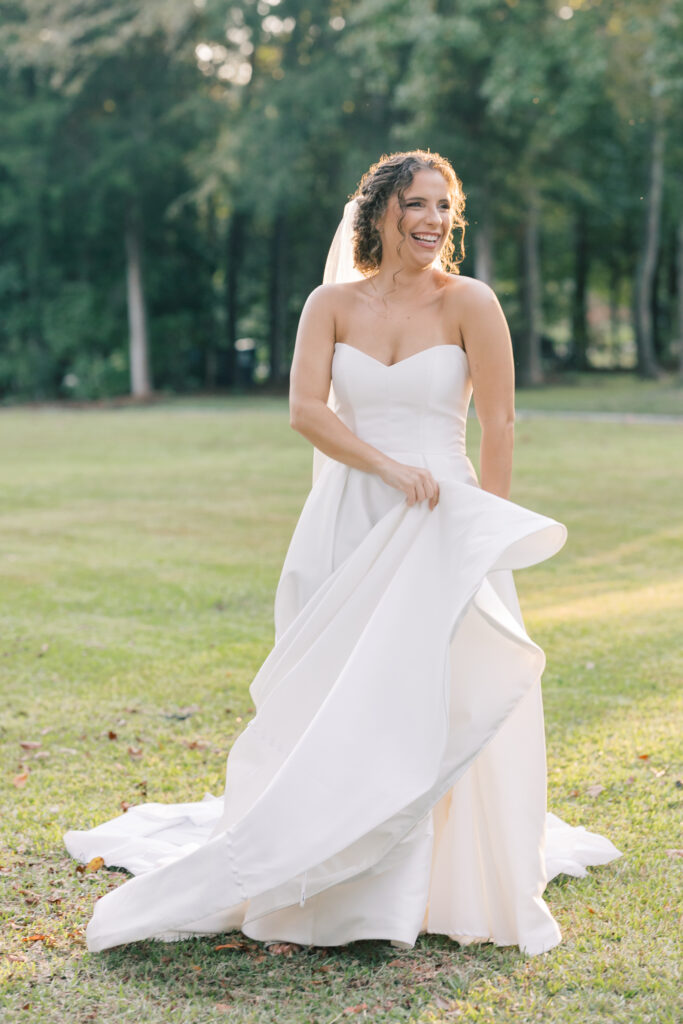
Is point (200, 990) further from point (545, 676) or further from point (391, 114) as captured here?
point (391, 114)

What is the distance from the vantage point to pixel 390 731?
330 cm

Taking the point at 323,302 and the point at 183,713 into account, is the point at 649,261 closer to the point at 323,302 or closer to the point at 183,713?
the point at 183,713

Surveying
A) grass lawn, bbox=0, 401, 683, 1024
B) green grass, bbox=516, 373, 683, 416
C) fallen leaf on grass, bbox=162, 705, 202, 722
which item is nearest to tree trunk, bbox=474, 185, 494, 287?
green grass, bbox=516, 373, 683, 416

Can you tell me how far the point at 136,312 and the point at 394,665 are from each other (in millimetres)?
35115

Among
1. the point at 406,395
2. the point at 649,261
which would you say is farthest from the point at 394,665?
the point at 649,261

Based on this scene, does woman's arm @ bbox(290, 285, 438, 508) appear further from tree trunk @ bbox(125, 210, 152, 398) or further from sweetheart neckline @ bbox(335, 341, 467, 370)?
tree trunk @ bbox(125, 210, 152, 398)

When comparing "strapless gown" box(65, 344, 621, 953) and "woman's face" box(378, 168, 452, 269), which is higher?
"woman's face" box(378, 168, 452, 269)

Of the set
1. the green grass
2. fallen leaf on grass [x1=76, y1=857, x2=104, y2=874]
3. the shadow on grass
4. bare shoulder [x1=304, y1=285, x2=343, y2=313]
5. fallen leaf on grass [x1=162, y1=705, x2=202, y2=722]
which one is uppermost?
bare shoulder [x1=304, y1=285, x2=343, y2=313]

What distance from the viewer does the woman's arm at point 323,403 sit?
3572mm

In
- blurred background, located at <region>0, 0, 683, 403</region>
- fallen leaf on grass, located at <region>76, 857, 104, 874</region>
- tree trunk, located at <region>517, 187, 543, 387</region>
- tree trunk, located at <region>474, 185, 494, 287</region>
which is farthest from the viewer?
tree trunk, located at <region>517, 187, 543, 387</region>

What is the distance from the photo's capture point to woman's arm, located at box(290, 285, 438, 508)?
11.7ft

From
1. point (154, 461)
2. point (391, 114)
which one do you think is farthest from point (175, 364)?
point (154, 461)

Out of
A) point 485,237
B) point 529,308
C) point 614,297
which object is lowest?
point 529,308

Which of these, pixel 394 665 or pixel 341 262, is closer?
pixel 394 665
